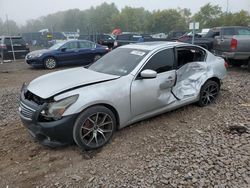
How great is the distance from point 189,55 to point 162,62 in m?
0.99

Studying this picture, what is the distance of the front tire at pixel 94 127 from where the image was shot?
338cm

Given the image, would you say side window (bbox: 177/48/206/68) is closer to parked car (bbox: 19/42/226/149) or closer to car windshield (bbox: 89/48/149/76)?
parked car (bbox: 19/42/226/149)

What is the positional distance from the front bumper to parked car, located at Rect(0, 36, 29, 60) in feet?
40.9

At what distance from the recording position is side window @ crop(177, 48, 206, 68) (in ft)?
15.7

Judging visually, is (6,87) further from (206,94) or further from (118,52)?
(206,94)

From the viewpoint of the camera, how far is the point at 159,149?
11.8 ft

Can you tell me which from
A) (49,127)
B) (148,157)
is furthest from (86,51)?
(148,157)

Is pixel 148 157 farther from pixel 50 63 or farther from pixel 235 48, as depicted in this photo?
pixel 50 63

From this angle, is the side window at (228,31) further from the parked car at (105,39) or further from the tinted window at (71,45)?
the parked car at (105,39)

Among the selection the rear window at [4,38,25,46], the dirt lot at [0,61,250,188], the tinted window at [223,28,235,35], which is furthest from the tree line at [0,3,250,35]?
the dirt lot at [0,61,250,188]

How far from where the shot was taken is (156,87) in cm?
415

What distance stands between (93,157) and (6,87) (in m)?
5.82

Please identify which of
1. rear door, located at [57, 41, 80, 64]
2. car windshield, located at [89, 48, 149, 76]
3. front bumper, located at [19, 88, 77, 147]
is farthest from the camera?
rear door, located at [57, 41, 80, 64]

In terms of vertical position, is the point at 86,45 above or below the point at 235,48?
above
